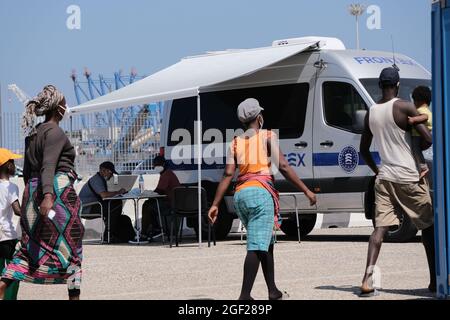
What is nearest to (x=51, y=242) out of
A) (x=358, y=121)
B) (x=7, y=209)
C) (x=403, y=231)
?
(x=7, y=209)

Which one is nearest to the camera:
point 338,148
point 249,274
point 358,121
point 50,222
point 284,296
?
point 50,222

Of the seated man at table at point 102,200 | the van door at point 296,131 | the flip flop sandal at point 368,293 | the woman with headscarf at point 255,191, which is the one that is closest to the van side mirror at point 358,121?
the van door at point 296,131

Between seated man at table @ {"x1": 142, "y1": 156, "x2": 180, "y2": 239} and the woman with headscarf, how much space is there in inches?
334

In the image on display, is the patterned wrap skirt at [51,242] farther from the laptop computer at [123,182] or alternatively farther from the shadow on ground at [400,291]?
the laptop computer at [123,182]

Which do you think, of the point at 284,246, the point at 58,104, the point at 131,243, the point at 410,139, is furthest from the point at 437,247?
the point at 131,243

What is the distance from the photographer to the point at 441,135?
8102 millimetres

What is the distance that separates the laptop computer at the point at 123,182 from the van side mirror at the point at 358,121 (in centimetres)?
529

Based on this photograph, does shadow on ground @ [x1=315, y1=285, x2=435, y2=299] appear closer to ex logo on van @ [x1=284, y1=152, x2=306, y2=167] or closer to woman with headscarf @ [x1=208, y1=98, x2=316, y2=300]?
woman with headscarf @ [x1=208, y1=98, x2=316, y2=300]

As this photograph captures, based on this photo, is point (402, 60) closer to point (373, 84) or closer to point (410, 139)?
point (373, 84)

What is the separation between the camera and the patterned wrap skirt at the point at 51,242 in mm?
7969

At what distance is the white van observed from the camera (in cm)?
1568

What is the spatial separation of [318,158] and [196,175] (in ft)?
8.56

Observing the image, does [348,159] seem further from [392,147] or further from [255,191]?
[255,191]

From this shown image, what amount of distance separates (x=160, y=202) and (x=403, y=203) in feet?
29.7
